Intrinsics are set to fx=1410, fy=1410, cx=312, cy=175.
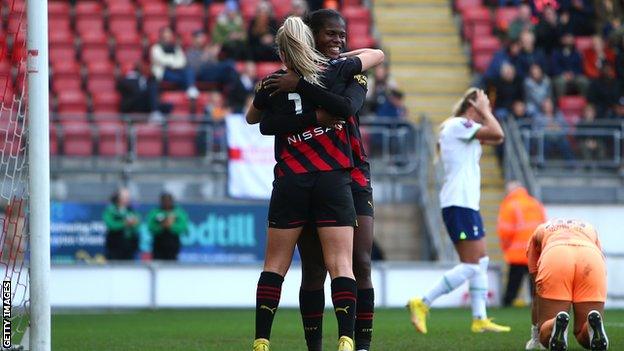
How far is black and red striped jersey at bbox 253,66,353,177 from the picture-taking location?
26.9 ft

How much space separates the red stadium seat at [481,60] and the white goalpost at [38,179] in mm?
16121

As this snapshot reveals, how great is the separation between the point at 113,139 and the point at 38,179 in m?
11.8

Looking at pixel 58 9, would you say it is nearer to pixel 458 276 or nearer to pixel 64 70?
pixel 64 70

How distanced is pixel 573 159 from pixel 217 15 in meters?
6.92

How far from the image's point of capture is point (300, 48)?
8.12 m

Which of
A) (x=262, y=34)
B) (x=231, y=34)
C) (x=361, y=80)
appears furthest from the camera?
(x=231, y=34)

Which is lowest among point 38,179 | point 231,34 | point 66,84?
point 38,179

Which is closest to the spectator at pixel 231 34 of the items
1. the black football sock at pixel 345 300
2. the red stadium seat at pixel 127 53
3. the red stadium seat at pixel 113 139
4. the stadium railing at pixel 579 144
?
the red stadium seat at pixel 127 53

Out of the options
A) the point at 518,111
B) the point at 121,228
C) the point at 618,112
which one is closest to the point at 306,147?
the point at 121,228

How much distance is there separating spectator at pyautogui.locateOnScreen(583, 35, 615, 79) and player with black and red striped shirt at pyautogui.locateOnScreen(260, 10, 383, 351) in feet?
47.2

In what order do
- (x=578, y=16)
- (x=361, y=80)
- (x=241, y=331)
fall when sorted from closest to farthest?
Answer: (x=361, y=80), (x=241, y=331), (x=578, y=16)

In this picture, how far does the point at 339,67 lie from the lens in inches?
326

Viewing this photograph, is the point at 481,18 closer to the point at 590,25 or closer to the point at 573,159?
the point at 590,25

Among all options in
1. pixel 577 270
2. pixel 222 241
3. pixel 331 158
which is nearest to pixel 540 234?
pixel 577 270
